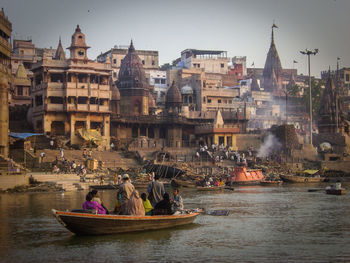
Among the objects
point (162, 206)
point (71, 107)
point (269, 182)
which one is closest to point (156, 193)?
point (162, 206)

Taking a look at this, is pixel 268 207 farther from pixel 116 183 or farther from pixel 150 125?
pixel 150 125

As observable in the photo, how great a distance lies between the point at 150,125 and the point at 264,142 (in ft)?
46.6

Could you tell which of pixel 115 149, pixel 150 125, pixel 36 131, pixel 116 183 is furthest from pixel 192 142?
pixel 116 183

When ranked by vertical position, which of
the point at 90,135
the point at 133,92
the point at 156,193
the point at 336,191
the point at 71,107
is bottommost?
the point at 336,191

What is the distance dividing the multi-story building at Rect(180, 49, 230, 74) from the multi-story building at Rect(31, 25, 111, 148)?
34.4 meters

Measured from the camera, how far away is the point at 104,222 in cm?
1744

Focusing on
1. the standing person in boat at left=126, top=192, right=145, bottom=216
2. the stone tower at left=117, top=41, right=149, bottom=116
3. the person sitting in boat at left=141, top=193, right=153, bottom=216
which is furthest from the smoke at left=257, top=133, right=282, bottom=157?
the standing person in boat at left=126, top=192, right=145, bottom=216

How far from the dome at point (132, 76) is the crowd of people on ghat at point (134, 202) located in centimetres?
4776

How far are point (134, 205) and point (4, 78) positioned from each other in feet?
84.9

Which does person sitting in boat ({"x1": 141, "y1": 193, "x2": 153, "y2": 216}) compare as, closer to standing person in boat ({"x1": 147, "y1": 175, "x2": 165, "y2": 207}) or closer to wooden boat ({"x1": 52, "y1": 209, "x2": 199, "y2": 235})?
wooden boat ({"x1": 52, "y1": 209, "x2": 199, "y2": 235})

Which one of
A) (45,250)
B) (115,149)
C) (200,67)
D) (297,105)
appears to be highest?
(200,67)

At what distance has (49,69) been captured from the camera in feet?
187

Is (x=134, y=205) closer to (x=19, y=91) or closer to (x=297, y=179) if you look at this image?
(x=297, y=179)

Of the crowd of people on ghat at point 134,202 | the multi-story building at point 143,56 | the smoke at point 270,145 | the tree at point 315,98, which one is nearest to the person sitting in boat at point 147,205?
the crowd of people on ghat at point 134,202
